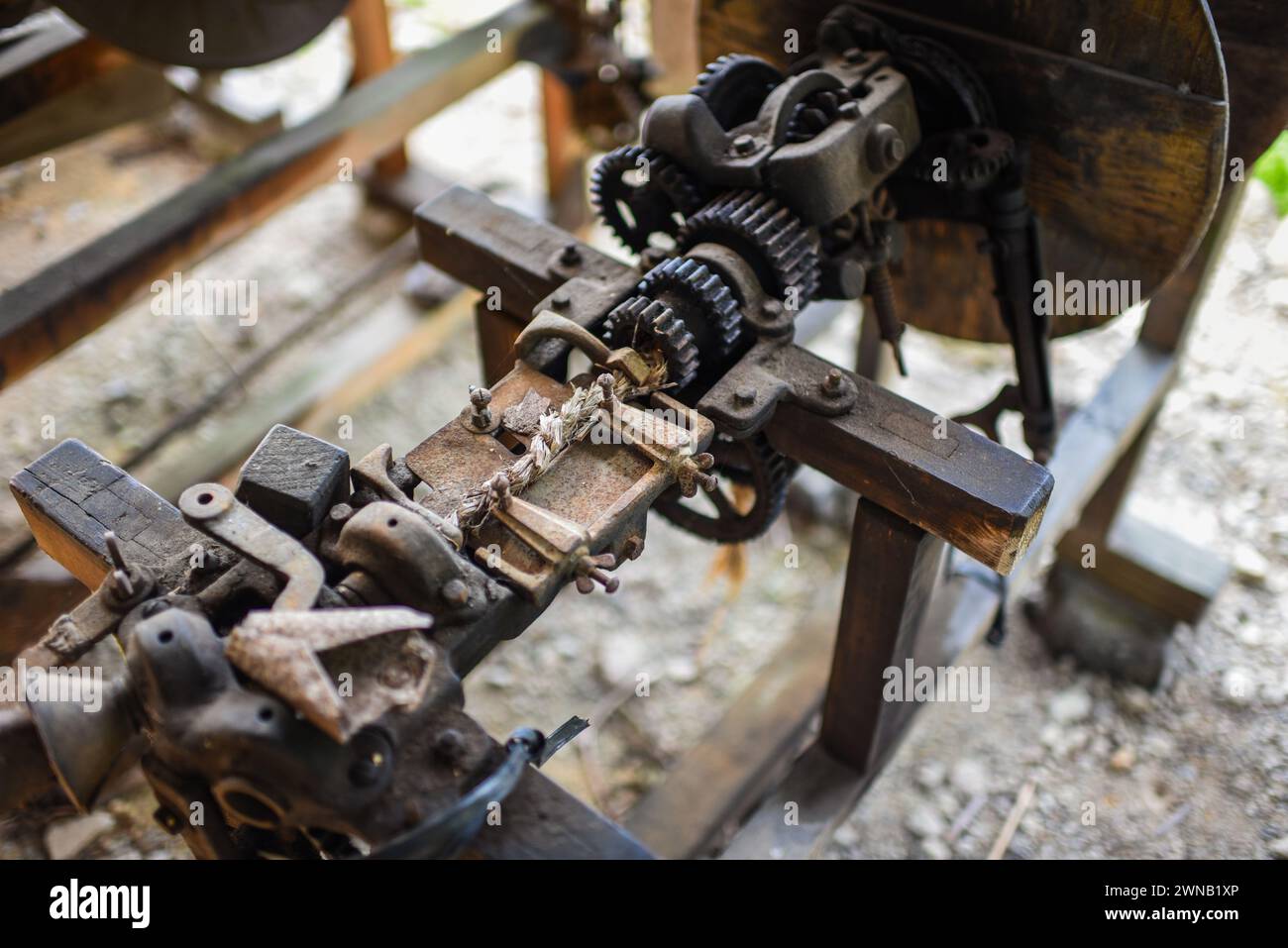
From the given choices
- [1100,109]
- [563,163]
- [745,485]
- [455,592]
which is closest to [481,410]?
[455,592]

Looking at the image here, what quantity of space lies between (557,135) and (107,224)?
1649mm

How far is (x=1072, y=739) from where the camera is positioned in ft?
9.20

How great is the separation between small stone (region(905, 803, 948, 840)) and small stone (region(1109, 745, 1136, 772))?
0.47m

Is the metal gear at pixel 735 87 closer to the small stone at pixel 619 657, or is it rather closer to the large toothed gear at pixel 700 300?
the large toothed gear at pixel 700 300

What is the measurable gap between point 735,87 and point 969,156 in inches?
14.6

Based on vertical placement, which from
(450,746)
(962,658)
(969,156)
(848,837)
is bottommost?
(848,837)

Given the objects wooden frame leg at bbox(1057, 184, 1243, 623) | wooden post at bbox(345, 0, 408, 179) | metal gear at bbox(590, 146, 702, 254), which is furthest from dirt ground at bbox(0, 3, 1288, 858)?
metal gear at bbox(590, 146, 702, 254)

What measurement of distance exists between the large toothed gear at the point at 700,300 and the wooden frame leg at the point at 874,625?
0.32m

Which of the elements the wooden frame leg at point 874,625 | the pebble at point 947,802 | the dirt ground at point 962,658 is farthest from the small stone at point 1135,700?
the wooden frame leg at point 874,625

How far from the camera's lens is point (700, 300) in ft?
4.73

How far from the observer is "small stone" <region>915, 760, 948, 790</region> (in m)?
2.71

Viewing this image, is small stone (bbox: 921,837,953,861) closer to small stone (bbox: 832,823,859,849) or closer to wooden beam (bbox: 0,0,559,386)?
small stone (bbox: 832,823,859,849)

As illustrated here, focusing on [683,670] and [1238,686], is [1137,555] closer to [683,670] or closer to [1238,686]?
[1238,686]
